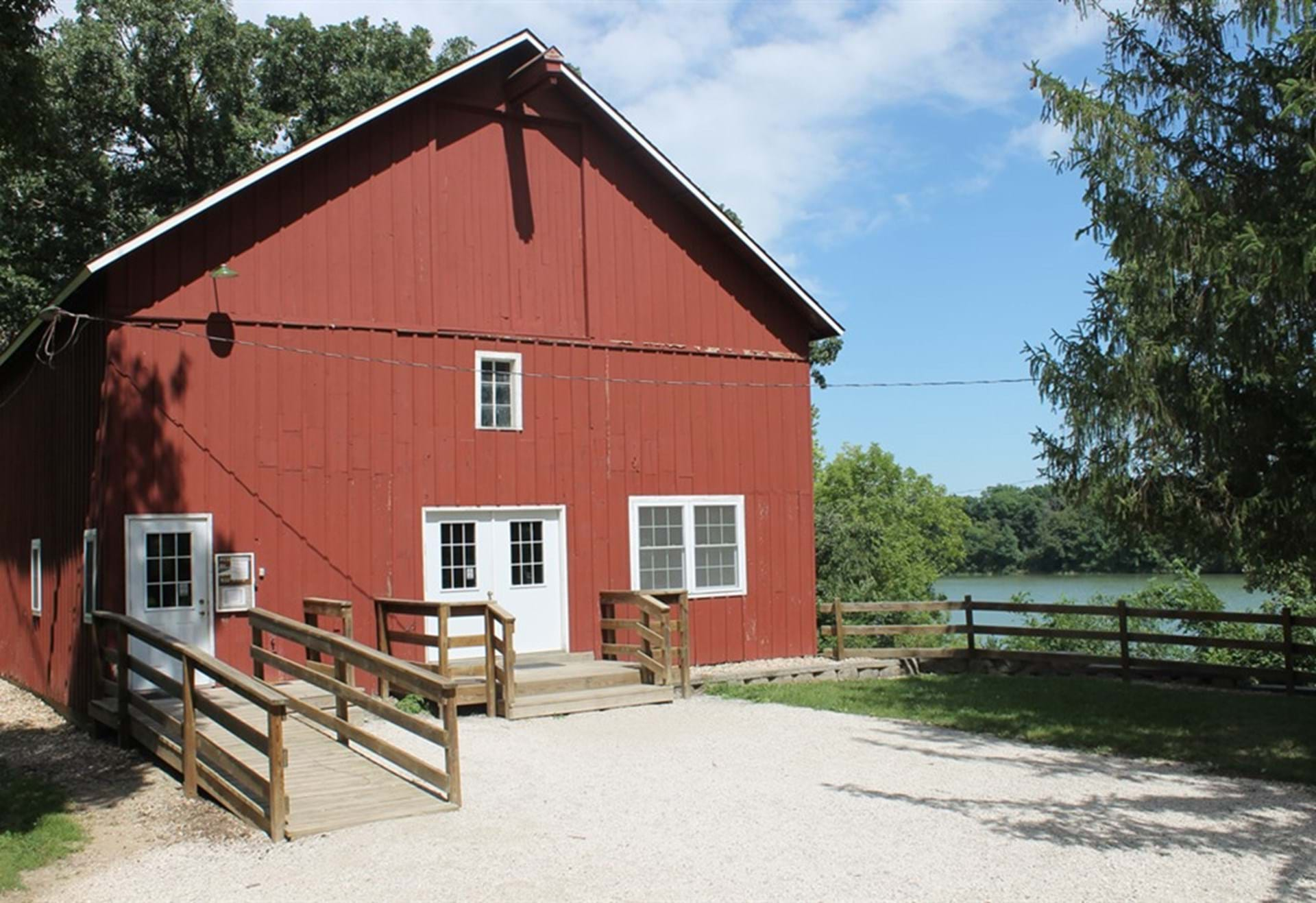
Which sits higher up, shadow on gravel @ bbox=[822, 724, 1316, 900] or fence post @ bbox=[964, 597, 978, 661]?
fence post @ bbox=[964, 597, 978, 661]

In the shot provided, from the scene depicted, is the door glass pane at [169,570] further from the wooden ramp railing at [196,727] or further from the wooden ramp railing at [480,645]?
the wooden ramp railing at [480,645]

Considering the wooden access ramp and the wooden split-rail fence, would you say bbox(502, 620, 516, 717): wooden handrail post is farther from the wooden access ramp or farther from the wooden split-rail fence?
the wooden split-rail fence

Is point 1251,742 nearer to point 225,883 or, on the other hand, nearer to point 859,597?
point 225,883

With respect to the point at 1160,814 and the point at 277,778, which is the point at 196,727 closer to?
the point at 277,778

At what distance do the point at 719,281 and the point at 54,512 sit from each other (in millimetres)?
8715

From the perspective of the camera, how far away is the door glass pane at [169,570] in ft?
40.3

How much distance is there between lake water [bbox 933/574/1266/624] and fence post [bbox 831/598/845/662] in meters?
19.4

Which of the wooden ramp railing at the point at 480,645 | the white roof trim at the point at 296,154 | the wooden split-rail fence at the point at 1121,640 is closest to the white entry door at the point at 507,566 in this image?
the wooden ramp railing at the point at 480,645

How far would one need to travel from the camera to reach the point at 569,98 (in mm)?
15383

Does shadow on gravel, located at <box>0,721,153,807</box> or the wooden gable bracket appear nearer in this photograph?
shadow on gravel, located at <box>0,721,153,807</box>

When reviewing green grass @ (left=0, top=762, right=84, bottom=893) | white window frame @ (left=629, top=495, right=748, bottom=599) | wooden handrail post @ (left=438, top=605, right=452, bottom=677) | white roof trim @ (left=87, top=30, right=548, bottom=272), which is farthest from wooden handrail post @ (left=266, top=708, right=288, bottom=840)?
white window frame @ (left=629, top=495, right=748, bottom=599)

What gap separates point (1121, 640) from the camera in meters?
14.9

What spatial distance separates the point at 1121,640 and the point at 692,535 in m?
5.45

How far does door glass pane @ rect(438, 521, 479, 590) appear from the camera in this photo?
45.8 ft
